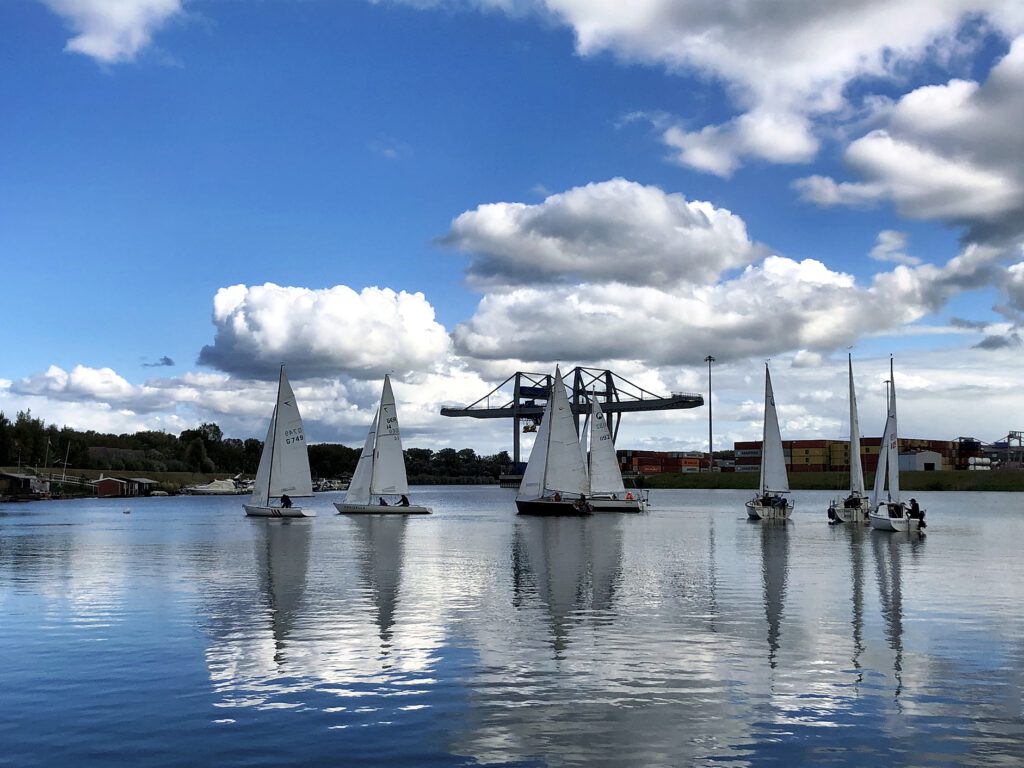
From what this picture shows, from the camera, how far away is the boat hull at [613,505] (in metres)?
83.7

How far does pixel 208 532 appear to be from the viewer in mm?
60250

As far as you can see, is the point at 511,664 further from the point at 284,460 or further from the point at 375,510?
the point at 375,510

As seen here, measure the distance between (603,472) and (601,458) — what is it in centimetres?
143

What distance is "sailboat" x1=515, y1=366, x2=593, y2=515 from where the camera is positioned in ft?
243

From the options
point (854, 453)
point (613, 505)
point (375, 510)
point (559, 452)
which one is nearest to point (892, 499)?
point (854, 453)

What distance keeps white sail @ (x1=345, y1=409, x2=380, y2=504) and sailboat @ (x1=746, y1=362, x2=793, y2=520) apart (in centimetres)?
2781

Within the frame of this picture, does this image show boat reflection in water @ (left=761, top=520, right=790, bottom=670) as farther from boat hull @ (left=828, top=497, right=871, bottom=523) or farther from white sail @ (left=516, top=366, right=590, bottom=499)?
white sail @ (left=516, top=366, right=590, bottom=499)

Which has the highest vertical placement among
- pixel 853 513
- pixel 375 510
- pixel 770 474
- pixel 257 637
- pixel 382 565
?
pixel 770 474

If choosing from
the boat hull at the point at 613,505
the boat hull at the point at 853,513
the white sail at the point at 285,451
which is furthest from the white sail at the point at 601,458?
the white sail at the point at 285,451

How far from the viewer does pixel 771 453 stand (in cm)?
7219

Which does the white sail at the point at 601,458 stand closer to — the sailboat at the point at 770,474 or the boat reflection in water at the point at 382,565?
the sailboat at the point at 770,474

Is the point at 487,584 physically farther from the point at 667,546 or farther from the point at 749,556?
the point at 667,546

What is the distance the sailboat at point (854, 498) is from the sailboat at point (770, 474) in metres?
3.80

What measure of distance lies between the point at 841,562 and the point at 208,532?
37861 mm
